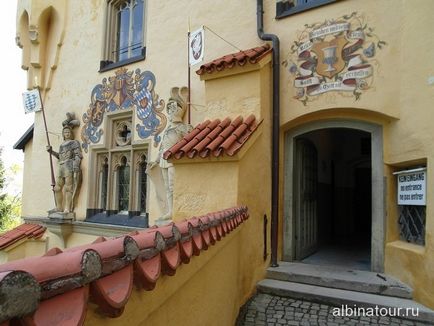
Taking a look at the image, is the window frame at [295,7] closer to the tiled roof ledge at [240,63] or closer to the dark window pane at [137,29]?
the tiled roof ledge at [240,63]

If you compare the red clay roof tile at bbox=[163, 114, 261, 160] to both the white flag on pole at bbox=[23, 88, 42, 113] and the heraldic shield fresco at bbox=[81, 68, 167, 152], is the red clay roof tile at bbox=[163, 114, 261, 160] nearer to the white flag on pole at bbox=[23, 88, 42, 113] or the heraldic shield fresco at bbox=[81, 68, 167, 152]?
the heraldic shield fresco at bbox=[81, 68, 167, 152]

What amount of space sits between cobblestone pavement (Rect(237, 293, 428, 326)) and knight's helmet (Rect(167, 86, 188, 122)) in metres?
3.02

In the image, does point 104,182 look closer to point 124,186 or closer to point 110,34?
point 124,186

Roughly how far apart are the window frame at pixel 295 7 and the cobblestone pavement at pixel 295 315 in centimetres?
368

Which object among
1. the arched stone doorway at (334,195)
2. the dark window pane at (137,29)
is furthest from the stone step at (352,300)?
the dark window pane at (137,29)

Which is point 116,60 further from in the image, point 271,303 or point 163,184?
point 271,303

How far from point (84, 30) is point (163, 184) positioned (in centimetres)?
441

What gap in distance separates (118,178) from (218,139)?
12.2 feet

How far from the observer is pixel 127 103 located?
259 inches

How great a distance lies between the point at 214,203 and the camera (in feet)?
12.2

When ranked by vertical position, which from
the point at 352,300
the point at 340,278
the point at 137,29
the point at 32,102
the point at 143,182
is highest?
the point at 137,29

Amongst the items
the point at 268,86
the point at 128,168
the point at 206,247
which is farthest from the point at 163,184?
the point at 206,247

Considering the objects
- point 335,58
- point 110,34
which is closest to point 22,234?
point 110,34

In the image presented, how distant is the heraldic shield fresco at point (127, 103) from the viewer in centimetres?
607
